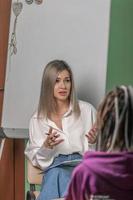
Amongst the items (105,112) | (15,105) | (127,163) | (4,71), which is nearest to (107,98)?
(105,112)

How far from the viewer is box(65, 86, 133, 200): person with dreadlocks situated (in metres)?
1.17

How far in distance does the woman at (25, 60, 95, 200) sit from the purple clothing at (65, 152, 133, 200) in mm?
944

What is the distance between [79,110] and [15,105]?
1.85ft

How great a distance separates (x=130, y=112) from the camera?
3.88 ft

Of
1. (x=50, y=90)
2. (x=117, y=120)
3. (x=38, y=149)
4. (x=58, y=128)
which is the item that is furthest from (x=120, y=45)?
(x=117, y=120)

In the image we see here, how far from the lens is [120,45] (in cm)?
233

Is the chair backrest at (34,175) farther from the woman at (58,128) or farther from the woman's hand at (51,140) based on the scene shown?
the woman's hand at (51,140)

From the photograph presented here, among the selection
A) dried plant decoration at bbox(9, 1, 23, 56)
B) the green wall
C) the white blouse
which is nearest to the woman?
the white blouse

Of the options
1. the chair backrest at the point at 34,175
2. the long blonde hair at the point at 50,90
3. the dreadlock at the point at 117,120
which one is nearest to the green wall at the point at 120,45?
the long blonde hair at the point at 50,90

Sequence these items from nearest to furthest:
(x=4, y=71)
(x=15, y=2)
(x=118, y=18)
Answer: (x=118, y=18)
(x=15, y=2)
(x=4, y=71)

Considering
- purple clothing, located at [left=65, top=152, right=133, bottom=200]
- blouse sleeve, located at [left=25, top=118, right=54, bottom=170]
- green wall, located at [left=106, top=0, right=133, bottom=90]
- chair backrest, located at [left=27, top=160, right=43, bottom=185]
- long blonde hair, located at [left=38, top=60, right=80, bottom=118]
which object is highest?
green wall, located at [left=106, top=0, right=133, bottom=90]

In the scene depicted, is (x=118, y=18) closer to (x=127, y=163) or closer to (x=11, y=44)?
(x=11, y=44)

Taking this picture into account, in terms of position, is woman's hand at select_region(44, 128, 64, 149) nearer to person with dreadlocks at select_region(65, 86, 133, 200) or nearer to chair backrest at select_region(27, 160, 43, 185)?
chair backrest at select_region(27, 160, 43, 185)

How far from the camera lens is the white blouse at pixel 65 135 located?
225 cm
